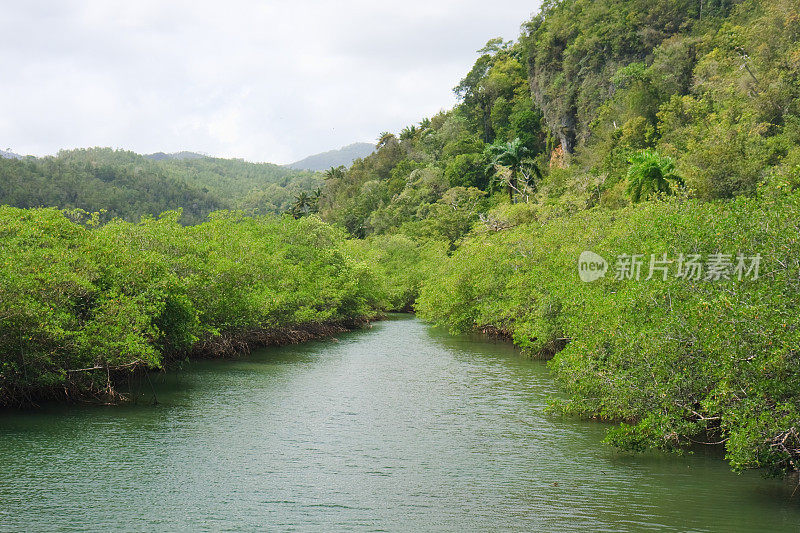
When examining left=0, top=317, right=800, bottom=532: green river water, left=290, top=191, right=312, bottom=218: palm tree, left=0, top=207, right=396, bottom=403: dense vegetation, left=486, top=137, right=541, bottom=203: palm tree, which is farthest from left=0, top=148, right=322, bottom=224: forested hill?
left=0, top=317, right=800, bottom=532: green river water

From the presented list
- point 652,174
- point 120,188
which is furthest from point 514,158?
point 120,188

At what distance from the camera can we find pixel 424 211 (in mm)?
77438

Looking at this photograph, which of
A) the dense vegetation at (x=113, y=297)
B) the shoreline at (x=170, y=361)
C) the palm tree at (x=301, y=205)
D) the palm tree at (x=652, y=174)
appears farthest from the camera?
the palm tree at (x=301, y=205)

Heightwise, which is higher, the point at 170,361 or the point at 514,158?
the point at 514,158

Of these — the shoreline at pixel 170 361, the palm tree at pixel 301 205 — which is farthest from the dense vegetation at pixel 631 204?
the shoreline at pixel 170 361

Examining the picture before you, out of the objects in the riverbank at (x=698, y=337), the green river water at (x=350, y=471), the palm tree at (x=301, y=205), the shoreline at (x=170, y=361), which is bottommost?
the green river water at (x=350, y=471)

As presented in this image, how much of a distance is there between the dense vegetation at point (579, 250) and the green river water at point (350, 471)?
1051 mm

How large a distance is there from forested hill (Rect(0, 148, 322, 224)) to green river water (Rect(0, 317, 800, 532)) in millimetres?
37718

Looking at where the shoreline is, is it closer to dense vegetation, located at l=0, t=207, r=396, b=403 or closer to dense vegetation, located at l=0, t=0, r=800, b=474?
dense vegetation, located at l=0, t=207, r=396, b=403

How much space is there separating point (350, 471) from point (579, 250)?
632 inches

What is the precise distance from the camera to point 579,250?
26.2m

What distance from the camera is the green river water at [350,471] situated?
10.9 meters

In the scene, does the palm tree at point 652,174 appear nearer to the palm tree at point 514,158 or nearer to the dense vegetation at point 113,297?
the dense vegetation at point 113,297

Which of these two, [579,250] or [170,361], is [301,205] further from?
[579,250]
